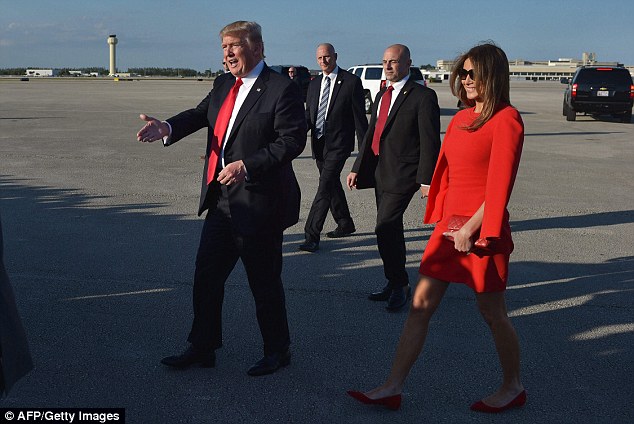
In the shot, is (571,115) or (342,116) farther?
(571,115)

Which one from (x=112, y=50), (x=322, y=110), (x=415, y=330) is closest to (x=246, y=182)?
(x=415, y=330)

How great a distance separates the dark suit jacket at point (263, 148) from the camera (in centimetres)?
425

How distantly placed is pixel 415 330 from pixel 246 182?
1.24 metres

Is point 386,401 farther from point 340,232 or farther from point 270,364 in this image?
point 340,232

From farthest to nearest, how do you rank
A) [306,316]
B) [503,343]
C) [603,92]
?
[603,92]
[306,316]
[503,343]

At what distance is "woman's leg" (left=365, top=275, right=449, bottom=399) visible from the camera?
395 cm

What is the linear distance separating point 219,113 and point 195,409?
1.63 metres

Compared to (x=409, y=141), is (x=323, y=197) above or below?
below

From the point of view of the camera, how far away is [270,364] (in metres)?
4.54

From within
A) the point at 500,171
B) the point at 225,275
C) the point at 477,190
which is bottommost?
the point at 225,275

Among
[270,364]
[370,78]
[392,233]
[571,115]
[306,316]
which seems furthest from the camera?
[370,78]

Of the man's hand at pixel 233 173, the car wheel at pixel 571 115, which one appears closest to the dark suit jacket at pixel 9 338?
the man's hand at pixel 233 173

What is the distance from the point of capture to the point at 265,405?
4.10 metres

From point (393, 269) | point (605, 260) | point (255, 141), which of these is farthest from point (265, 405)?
point (605, 260)
